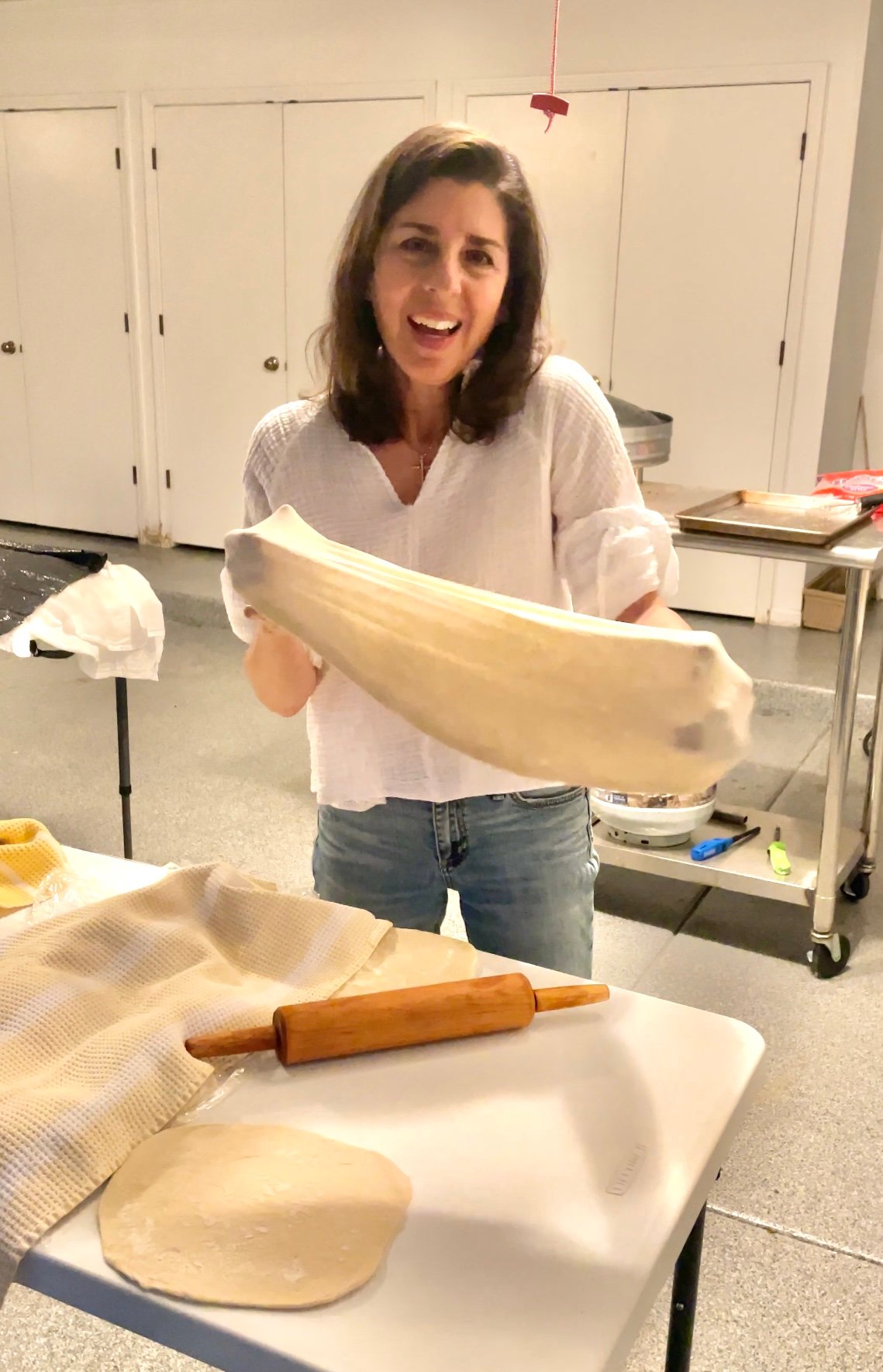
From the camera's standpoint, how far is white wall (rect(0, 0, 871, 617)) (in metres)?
3.77

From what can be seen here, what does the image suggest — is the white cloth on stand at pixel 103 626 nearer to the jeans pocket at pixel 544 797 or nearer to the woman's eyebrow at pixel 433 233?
the jeans pocket at pixel 544 797

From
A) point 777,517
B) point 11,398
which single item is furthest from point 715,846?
point 11,398

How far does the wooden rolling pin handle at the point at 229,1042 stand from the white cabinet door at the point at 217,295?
427 centimetres

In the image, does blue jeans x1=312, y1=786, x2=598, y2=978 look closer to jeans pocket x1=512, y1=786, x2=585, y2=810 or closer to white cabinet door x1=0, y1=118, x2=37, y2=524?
jeans pocket x1=512, y1=786, x2=585, y2=810

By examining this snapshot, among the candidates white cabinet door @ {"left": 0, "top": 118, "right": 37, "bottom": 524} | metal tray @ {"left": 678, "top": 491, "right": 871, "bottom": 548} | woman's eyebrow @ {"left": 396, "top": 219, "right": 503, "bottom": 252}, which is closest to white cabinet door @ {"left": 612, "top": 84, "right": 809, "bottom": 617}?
metal tray @ {"left": 678, "top": 491, "right": 871, "bottom": 548}

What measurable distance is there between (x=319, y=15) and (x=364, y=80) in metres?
0.32

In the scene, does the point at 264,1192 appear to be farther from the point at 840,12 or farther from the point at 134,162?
the point at 134,162

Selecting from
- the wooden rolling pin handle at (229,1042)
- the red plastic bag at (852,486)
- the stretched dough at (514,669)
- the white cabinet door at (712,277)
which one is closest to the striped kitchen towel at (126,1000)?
the wooden rolling pin handle at (229,1042)

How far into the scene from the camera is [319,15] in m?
4.46

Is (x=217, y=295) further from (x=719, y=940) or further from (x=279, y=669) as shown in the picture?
(x=279, y=669)

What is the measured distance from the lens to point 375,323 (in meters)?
1.17

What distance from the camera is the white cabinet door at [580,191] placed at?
407 centimetres

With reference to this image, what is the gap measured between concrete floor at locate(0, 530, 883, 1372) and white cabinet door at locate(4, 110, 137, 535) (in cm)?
86

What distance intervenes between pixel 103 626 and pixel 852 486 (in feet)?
5.26
